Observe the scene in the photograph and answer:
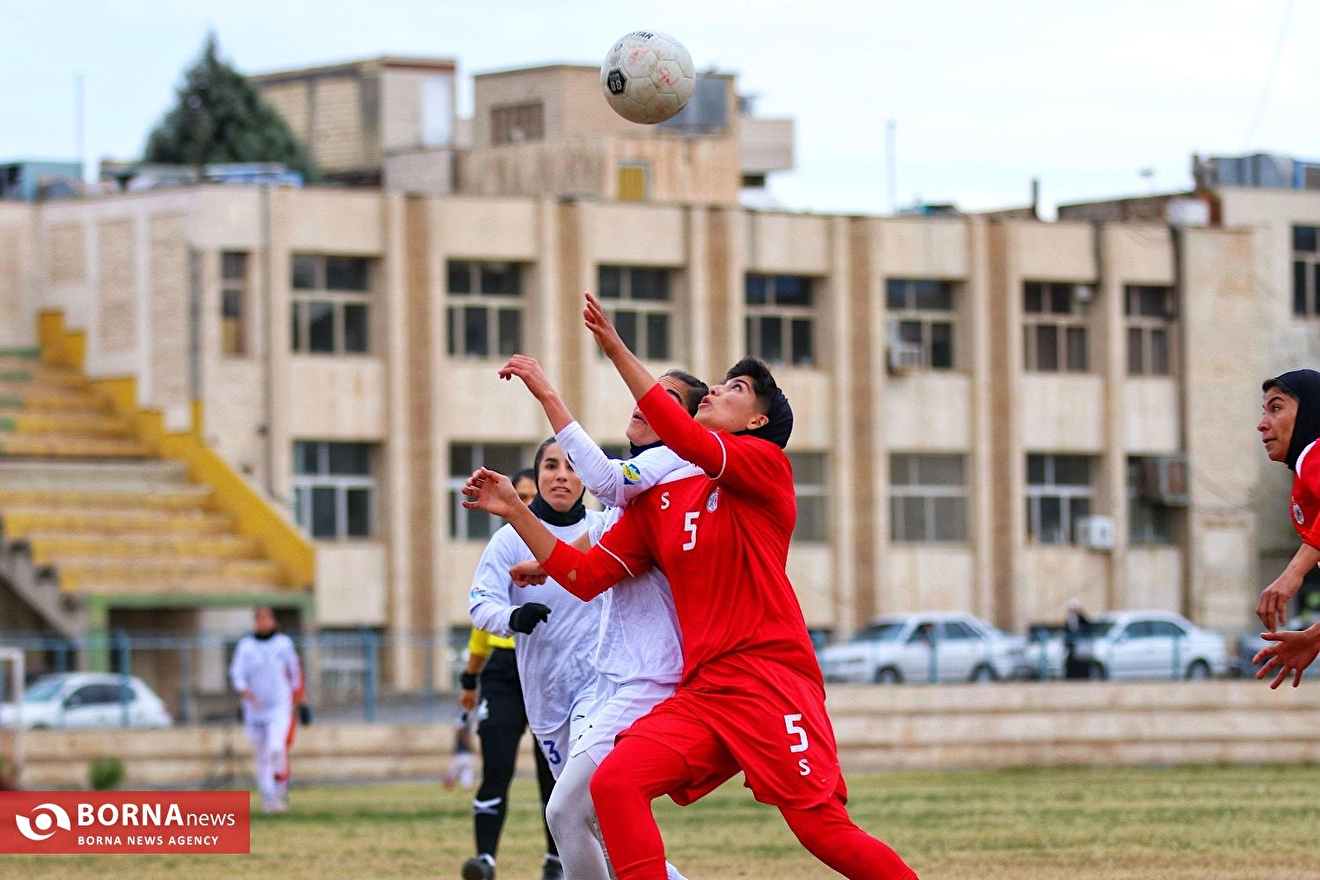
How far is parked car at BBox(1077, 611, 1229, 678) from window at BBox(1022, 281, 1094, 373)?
9468 millimetres

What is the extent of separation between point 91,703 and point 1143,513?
29.3 m

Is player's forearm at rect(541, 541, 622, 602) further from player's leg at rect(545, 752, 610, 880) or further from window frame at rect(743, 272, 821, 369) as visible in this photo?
window frame at rect(743, 272, 821, 369)

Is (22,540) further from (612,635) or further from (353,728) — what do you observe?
(612,635)

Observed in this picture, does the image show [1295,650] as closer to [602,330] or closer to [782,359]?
[602,330]

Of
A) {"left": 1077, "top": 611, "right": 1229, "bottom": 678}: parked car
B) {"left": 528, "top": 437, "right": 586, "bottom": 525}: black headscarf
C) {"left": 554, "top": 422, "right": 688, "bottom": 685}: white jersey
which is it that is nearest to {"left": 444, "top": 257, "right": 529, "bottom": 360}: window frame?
{"left": 1077, "top": 611, "right": 1229, "bottom": 678}: parked car

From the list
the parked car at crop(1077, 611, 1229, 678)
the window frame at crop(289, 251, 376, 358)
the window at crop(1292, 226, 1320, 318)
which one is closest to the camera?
the parked car at crop(1077, 611, 1229, 678)

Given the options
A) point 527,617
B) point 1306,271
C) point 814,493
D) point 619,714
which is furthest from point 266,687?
point 1306,271

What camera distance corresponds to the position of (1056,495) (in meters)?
54.7

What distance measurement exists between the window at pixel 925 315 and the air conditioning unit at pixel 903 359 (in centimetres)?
31

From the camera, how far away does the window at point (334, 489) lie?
157 ft

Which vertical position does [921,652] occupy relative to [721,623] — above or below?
below

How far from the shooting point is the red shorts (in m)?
8.56

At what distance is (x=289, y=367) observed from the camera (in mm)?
47312

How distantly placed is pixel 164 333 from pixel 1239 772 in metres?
27.0
